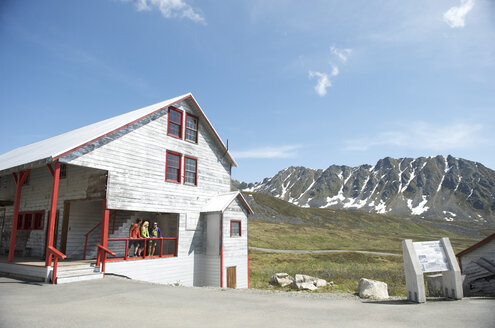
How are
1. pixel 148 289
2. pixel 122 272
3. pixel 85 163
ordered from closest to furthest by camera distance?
pixel 148 289 → pixel 85 163 → pixel 122 272

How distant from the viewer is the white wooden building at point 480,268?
15008mm

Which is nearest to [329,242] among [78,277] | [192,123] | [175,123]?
[192,123]

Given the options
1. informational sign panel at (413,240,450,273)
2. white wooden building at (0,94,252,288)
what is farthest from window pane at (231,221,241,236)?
informational sign panel at (413,240,450,273)

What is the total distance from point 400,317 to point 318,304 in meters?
2.56

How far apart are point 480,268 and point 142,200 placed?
1737 cm

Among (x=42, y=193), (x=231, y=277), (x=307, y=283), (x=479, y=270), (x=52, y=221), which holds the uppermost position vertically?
(x=42, y=193)

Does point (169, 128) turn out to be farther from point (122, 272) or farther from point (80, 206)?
point (122, 272)

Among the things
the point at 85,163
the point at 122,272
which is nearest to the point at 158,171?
the point at 85,163

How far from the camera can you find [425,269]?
10328mm

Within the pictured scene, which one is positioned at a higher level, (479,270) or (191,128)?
(191,128)

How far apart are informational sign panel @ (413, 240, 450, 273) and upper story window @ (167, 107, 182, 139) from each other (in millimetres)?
14687

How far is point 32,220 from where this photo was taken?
20.7 m

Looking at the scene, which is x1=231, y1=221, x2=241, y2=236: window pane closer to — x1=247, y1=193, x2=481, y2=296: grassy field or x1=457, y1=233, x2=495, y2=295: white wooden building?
x1=247, y1=193, x2=481, y2=296: grassy field

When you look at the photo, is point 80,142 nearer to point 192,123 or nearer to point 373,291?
point 192,123
